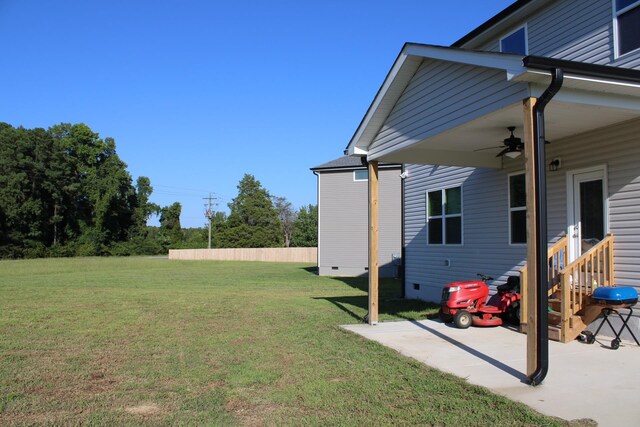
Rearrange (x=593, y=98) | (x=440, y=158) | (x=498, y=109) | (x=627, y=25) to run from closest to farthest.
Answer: (x=593, y=98), (x=498, y=109), (x=627, y=25), (x=440, y=158)

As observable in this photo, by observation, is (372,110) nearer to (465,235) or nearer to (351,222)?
→ (465,235)

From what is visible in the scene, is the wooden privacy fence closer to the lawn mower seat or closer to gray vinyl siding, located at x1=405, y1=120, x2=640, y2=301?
gray vinyl siding, located at x1=405, y1=120, x2=640, y2=301

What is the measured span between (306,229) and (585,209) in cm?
5867

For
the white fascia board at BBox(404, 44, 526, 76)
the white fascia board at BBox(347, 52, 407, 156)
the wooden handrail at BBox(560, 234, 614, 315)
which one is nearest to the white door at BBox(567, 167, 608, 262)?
the wooden handrail at BBox(560, 234, 614, 315)

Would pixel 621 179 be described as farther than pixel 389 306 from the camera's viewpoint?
No

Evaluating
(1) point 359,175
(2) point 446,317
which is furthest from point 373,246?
(1) point 359,175

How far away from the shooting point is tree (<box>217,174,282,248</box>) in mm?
62094

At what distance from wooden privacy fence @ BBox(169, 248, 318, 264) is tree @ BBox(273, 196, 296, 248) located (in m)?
30.1

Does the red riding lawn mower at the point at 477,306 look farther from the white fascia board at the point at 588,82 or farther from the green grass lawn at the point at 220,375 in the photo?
the white fascia board at the point at 588,82

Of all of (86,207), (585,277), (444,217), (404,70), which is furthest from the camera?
(86,207)

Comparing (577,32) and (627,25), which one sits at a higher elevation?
(577,32)

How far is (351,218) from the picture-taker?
2364 cm

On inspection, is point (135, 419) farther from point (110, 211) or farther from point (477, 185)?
point (110, 211)

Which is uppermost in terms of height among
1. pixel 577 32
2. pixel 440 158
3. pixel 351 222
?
pixel 577 32
